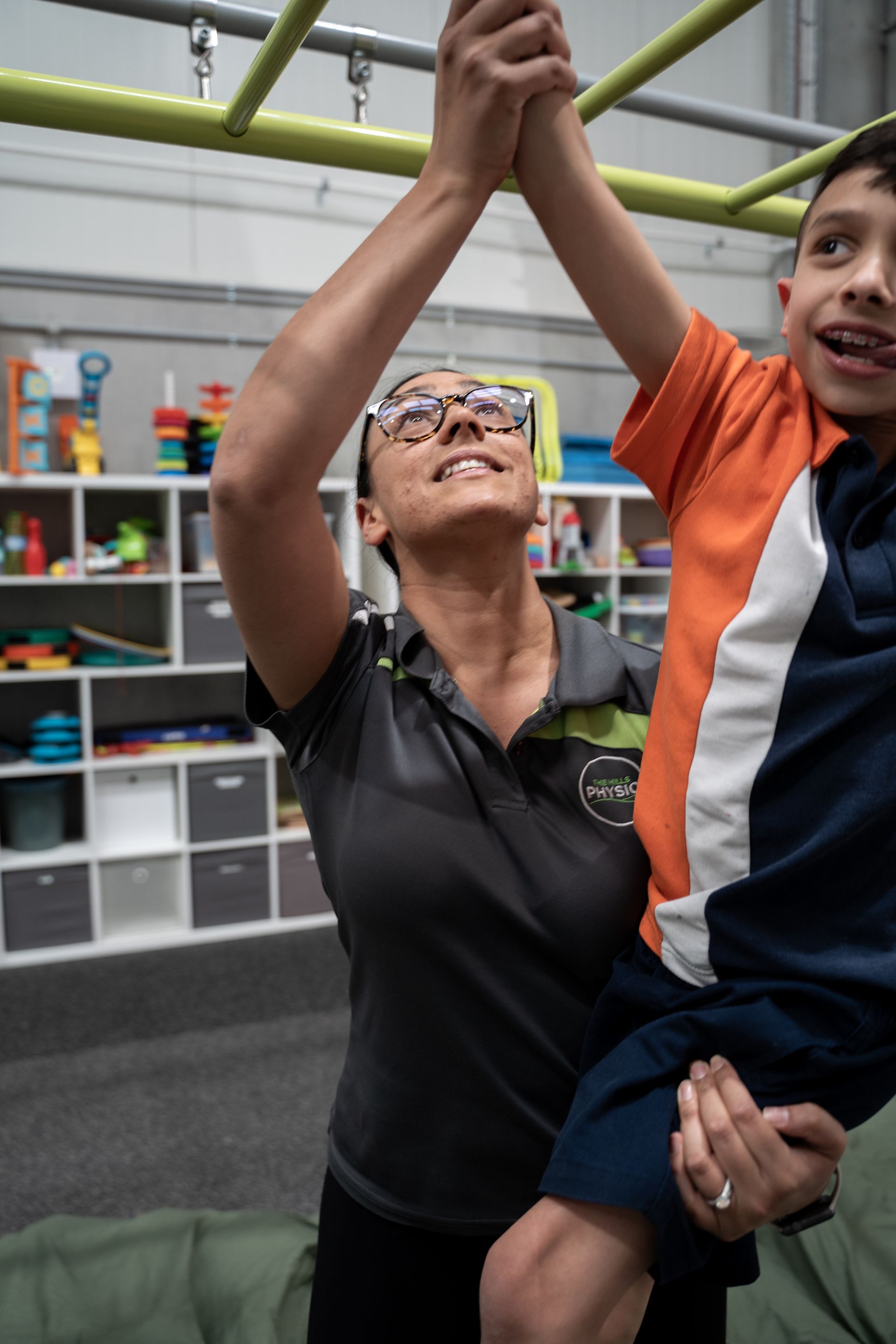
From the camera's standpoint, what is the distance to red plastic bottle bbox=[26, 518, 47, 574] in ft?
12.5

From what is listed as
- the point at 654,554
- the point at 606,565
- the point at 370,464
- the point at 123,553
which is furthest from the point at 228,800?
the point at 370,464

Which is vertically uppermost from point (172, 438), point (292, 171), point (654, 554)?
point (292, 171)

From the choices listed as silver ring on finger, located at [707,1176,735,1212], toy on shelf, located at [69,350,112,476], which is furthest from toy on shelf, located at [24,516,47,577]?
silver ring on finger, located at [707,1176,735,1212]

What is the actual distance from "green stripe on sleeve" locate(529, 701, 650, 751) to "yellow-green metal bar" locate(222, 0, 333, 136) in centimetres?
69

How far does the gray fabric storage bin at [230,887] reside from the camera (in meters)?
4.11

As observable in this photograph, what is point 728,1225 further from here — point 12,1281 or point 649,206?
point 12,1281

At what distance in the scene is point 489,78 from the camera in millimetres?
736

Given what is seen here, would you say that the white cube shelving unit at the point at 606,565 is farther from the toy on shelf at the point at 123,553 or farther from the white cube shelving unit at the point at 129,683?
the toy on shelf at the point at 123,553

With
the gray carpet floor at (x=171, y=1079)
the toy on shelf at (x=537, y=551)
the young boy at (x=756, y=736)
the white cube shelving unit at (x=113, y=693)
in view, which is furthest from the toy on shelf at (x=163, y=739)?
the young boy at (x=756, y=736)

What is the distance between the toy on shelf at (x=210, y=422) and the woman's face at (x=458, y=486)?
119 inches

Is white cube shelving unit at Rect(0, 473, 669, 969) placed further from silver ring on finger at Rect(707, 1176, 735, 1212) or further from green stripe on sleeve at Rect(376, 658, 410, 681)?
silver ring on finger at Rect(707, 1176, 735, 1212)

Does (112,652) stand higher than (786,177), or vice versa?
(786,177)

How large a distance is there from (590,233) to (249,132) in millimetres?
500

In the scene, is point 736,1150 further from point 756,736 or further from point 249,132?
point 249,132
